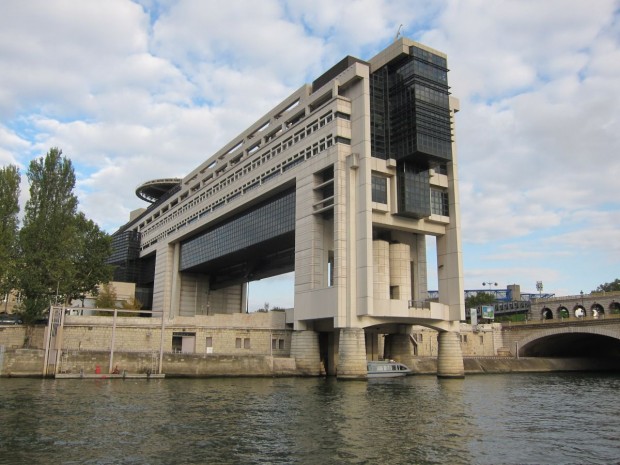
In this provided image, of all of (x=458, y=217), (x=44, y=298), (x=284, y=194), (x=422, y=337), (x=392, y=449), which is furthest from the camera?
(x=422, y=337)

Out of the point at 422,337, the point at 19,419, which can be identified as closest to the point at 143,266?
the point at 422,337

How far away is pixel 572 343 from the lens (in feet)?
360

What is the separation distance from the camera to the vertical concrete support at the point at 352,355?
6762 cm

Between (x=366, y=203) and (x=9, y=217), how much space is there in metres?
50.1

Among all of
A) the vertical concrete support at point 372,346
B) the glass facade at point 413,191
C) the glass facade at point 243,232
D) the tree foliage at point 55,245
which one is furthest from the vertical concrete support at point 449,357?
the tree foliage at point 55,245

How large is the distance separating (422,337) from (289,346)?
88.7 ft

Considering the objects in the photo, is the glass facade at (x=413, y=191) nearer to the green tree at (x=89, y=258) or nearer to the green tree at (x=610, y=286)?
the green tree at (x=89, y=258)

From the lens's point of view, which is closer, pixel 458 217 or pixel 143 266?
pixel 458 217

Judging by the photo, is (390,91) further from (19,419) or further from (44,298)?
(19,419)

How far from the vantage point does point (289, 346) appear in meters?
81.9

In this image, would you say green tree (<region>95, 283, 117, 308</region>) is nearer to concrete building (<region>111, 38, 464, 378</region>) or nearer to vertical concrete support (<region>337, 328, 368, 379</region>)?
concrete building (<region>111, 38, 464, 378</region>)

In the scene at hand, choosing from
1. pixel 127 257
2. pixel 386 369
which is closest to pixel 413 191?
pixel 386 369

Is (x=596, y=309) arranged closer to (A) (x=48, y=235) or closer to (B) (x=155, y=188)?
(A) (x=48, y=235)

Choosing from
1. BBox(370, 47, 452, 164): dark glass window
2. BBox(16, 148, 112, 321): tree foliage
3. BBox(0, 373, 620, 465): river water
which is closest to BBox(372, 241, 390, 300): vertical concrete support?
BBox(370, 47, 452, 164): dark glass window
